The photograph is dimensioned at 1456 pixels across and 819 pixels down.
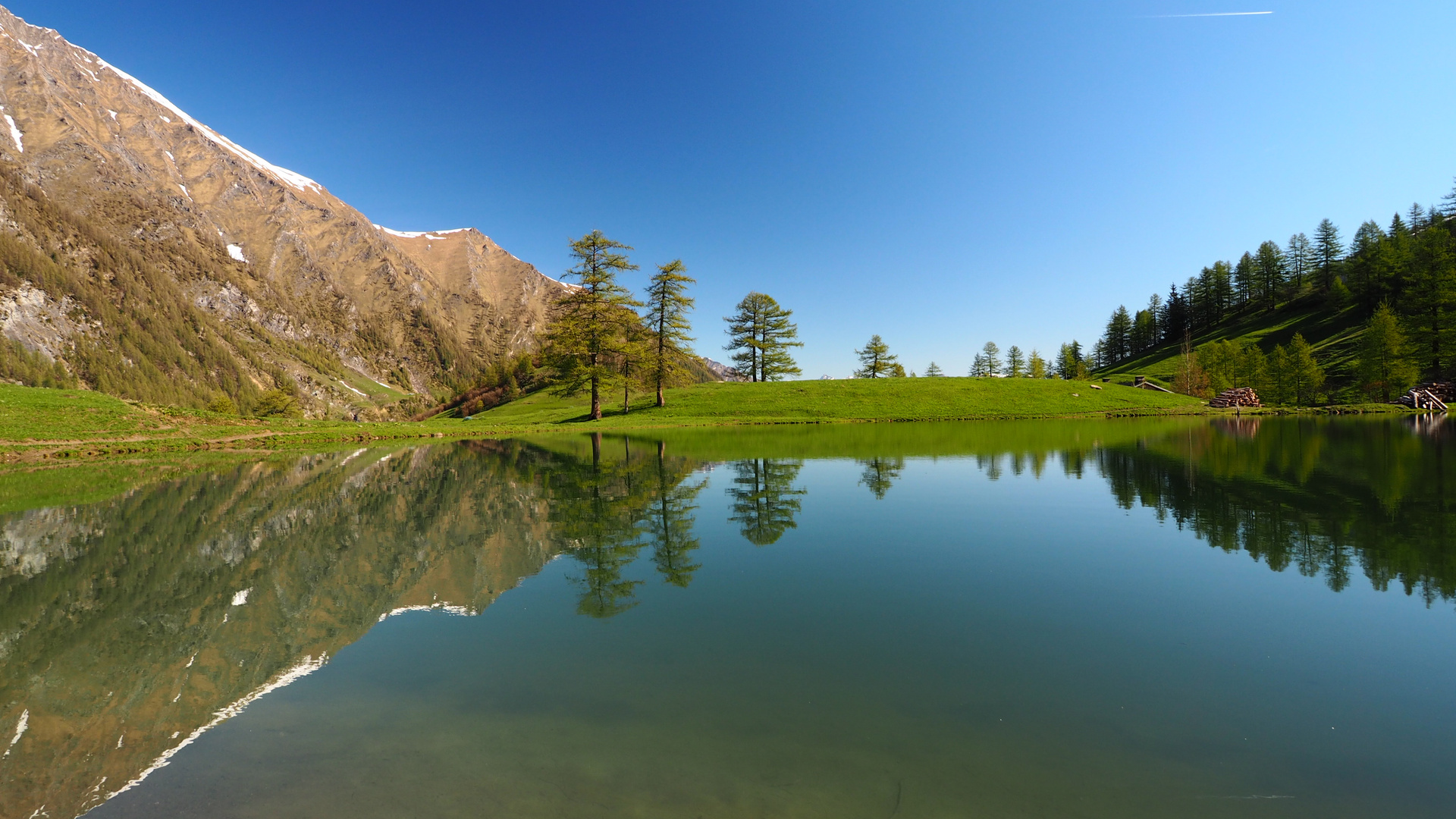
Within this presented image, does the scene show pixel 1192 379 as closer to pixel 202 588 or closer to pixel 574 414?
pixel 574 414

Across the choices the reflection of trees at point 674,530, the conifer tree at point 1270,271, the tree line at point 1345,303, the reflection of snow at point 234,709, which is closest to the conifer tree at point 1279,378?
the tree line at point 1345,303

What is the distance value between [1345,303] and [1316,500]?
128 meters

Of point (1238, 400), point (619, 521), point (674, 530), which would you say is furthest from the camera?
point (1238, 400)

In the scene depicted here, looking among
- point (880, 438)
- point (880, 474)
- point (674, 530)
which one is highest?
point (880, 438)

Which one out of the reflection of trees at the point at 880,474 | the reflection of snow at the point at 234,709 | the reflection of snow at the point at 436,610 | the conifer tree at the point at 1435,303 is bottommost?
the reflection of snow at the point at 234,709

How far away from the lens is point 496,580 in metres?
8.75

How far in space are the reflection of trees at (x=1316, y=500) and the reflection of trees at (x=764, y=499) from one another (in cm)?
749

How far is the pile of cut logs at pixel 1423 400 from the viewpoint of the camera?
53.3m

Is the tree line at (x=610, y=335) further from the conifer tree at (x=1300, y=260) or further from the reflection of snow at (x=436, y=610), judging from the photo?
the conifer tree at (x=1300, y=260)

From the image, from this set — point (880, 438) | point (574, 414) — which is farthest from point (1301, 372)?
point (574, 414)

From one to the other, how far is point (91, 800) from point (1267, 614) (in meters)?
10.7

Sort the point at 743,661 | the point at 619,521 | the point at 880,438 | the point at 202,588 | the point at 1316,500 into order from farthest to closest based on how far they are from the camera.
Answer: the point at 880,438 < the point at 1316,500 < the point at 619,521 < the point at 202,588 < the point at 743,661

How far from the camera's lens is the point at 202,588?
27.9ft

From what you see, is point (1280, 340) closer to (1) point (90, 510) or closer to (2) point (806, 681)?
(2) point (806, 681)
